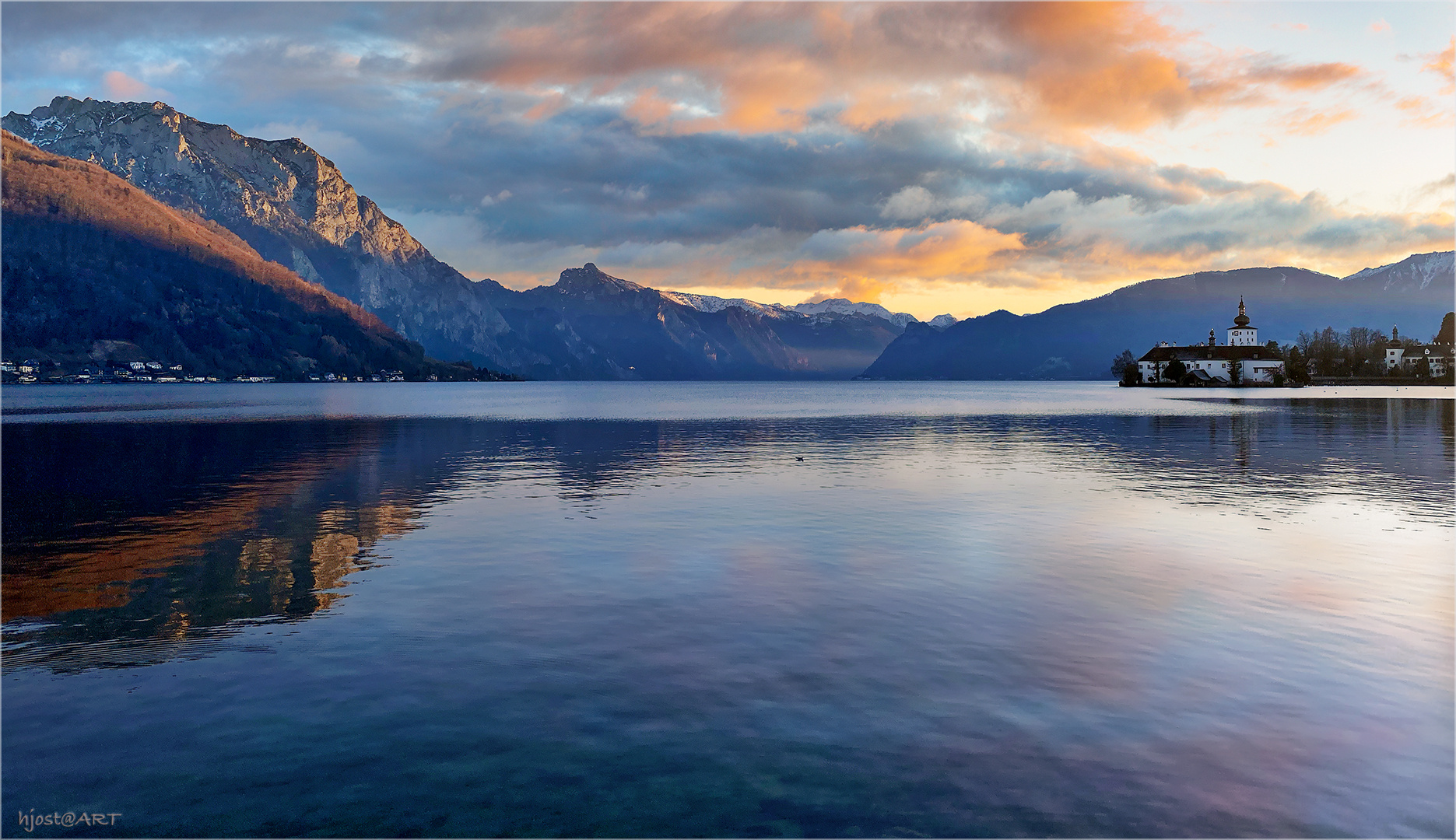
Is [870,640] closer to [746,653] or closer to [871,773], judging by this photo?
[746,653]

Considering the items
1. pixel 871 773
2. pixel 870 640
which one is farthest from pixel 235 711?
pixel 870 640

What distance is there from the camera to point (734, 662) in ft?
59.6

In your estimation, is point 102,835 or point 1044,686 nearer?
point 102,835

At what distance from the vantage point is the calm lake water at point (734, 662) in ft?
40.3

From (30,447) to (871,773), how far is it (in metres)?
84.7

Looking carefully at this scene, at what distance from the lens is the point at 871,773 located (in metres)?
12.9

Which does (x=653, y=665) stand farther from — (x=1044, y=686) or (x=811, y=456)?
(x=811, y=456)

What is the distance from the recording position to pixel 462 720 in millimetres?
15008

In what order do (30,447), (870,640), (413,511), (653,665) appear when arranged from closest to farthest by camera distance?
1. (653,665)
2. (870,640)
3. (413,511)
4. (30,447)

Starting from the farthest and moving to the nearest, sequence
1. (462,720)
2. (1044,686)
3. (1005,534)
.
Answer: (1005,534) → (1044,686) → (462,720)

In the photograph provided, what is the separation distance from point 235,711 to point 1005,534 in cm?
2645

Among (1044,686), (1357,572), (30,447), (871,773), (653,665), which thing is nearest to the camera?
(871,773)

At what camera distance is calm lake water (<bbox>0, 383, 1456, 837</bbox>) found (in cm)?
1227

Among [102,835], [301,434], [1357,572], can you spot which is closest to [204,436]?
[301,434]
